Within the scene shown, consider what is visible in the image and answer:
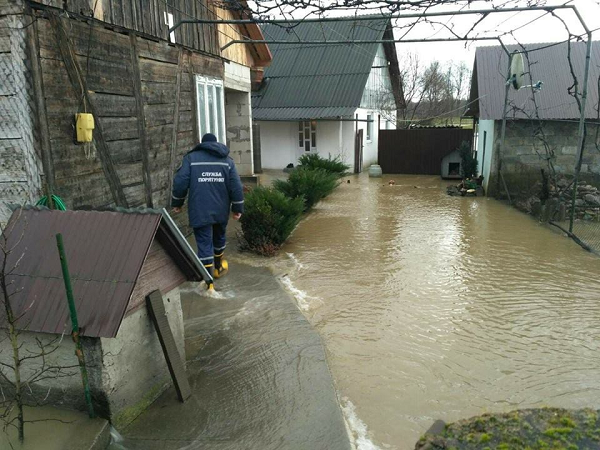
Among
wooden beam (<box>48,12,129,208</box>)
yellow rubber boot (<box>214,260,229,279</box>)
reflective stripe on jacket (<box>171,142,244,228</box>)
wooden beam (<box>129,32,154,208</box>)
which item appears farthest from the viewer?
wooden beam (<box>129,32,154,208</box>)

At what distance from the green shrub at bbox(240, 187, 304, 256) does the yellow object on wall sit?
3086 mm

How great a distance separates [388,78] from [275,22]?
65.9 feet

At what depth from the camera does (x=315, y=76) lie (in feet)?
73.5

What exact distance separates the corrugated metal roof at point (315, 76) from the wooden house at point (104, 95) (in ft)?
36.5

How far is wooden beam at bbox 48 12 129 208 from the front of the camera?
529cm

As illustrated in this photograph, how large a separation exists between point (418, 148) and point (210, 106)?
1340 cm

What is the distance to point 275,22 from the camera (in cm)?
761

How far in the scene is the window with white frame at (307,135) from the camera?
21.8 m

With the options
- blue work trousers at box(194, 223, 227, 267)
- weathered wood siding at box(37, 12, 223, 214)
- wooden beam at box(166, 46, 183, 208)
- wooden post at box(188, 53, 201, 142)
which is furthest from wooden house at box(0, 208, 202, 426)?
wooden post at box(188, 53, 201, 142)

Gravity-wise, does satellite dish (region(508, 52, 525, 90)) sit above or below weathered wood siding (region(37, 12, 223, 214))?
above

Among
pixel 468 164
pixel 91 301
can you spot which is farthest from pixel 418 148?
pixel 91 301

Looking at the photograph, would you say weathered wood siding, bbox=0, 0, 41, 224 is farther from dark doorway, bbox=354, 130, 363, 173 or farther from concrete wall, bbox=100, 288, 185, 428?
dark doorway, bbox=354, 130, 363, 173

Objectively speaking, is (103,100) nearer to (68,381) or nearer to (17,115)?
(17,115)

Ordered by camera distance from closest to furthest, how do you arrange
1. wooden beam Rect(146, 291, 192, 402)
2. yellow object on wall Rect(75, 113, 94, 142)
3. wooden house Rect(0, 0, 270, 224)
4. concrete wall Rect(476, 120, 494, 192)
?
wooden beam Rect(146, 291, 192, 402), wooden house Rect(0, 0, 270, 224), yellow object on wall Rect(75, 113, 94, 142), concrete wall Rect(476, 120, 494, 192)
